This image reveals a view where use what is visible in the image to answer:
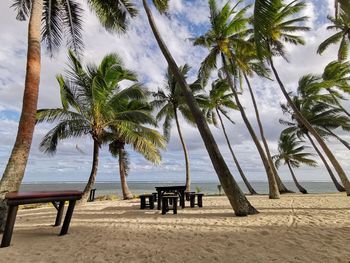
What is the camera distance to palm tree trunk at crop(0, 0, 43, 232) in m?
5.99

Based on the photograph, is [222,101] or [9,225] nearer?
[9,225]

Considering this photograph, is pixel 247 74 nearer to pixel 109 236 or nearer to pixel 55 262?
pixel 109 236

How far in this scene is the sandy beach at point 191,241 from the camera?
13.0ft

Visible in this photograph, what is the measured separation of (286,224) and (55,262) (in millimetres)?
4901

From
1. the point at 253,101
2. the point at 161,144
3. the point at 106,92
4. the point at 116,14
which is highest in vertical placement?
the point at 116,14

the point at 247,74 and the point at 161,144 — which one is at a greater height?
the point at 247,74

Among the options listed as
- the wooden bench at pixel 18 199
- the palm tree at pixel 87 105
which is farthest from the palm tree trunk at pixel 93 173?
the wooden bench at pixel 18 199

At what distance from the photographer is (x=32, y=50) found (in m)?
7.12

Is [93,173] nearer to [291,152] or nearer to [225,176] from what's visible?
[225,176]

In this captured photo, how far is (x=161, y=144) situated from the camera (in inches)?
519

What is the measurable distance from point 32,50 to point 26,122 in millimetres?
2054

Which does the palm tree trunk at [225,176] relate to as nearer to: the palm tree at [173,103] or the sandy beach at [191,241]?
the sandy beach at [191,241]

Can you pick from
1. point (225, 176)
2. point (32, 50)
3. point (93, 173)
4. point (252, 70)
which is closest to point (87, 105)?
point (93, 173)

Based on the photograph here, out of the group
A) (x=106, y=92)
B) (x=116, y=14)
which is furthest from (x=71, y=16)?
Answer: (x=106, y=92)
